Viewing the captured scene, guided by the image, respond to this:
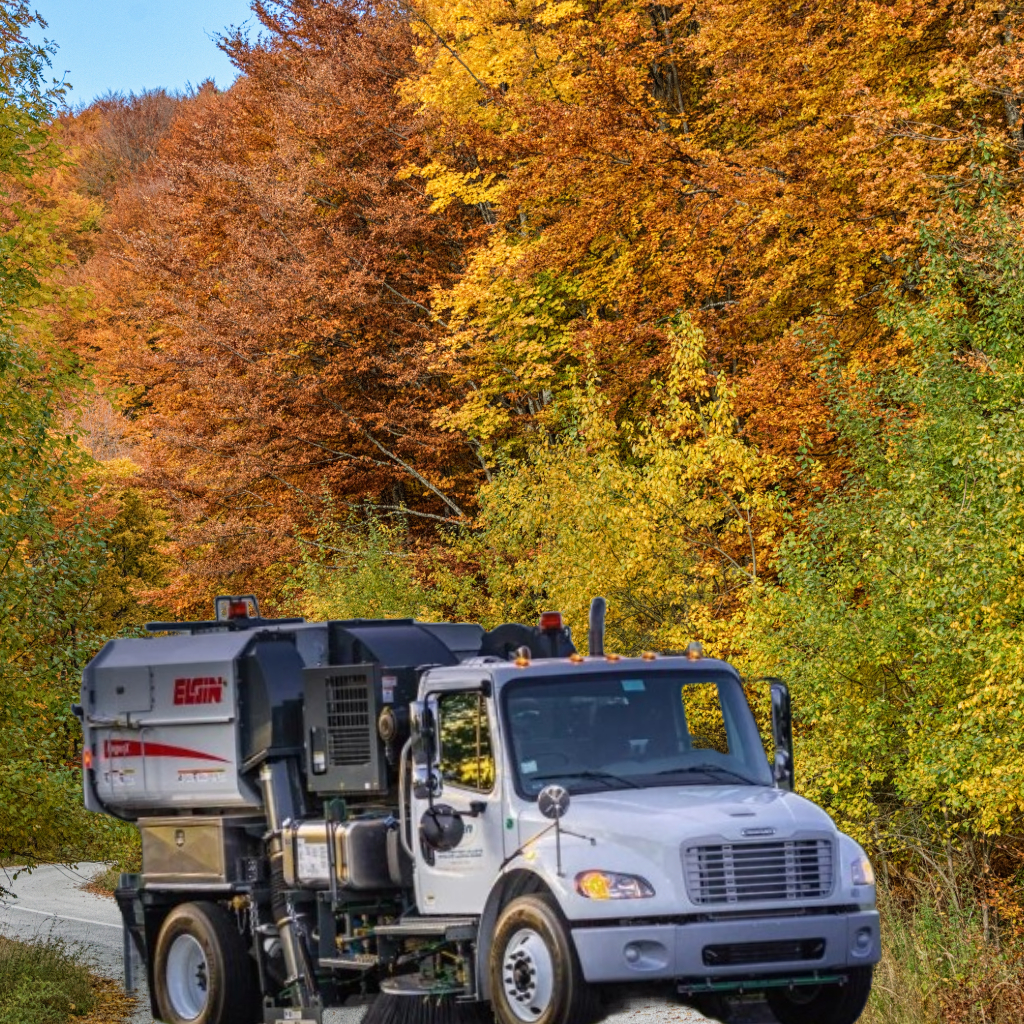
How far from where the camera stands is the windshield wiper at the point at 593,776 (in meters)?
10.8

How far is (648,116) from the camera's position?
26969 millimetres

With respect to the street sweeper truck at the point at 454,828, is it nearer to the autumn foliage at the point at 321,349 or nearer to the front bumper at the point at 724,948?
the front bumper at the point at 724,948

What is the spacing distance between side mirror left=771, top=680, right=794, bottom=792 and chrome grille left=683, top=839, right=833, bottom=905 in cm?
115

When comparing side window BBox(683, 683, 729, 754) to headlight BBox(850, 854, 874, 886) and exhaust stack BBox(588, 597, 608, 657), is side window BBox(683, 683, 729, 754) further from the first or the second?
headlight BBox(850, 854, 874, 886)

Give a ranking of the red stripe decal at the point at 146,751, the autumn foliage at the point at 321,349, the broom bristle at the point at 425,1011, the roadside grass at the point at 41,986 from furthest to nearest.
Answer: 1. the autumn foliage at the point at 321,349
2. the roadside grass at the point at 41,986
3. the red stripe decal at the point at 146,751
4. the broom bristle at the point at 425,1011

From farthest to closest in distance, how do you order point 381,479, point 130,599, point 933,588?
point 130,599
point 381,479
point 933,588

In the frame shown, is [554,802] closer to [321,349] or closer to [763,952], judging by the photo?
[763,952]

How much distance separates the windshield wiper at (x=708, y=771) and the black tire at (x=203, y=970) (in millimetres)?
4063

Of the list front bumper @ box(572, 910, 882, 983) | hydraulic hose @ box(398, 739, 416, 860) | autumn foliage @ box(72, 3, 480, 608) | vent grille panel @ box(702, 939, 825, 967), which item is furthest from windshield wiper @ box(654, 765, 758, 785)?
autumn foliage @ box(72, 3, 480, 608)

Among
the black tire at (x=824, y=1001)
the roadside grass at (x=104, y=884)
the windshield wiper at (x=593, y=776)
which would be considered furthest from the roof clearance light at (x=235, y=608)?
the roadside grass at (x=104, y=884)

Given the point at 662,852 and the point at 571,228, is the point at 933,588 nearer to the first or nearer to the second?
the point at 662,852

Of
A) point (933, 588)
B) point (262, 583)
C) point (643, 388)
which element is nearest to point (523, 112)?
point (643, 388)

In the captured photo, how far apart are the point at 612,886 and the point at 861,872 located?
1664 millimetres

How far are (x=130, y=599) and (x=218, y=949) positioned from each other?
29188mm
